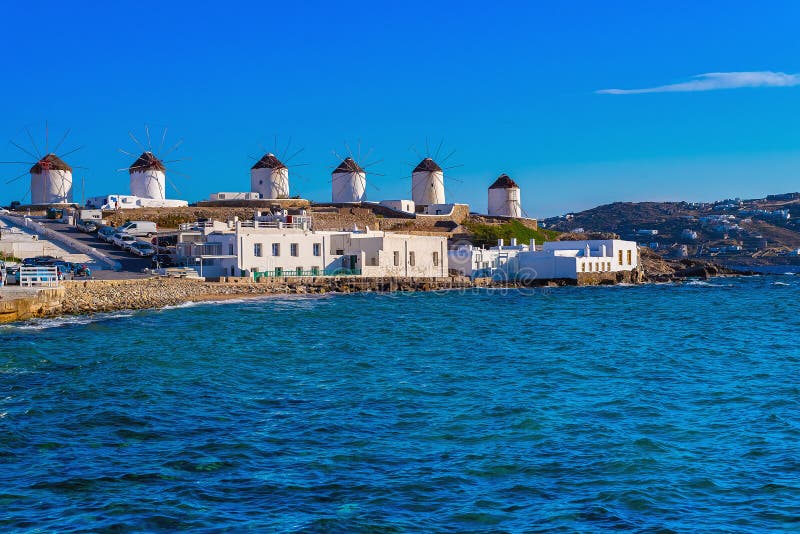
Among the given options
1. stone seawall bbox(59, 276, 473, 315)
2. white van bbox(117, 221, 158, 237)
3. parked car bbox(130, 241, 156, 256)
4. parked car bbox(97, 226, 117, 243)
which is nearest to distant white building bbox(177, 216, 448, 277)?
stone seawall bbox(59, 276, 473, 315)

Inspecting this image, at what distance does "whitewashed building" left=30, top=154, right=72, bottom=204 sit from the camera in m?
75.9

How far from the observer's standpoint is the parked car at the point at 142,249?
169 feet

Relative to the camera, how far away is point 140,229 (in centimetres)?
5903

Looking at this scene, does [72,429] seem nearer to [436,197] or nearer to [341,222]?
[341,222]

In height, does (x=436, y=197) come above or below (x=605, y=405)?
above

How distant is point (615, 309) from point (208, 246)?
22.2 m

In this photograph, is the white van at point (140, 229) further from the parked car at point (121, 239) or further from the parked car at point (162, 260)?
the parked car at point (162, 260)

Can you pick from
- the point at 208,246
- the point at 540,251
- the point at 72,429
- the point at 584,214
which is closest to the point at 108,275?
the point at 208,246

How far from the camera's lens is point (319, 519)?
1050cm

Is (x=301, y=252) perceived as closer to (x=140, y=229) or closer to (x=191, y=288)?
(x=191, y=288)

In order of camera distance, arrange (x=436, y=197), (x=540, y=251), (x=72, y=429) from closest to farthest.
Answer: (x=72, y=429) → (x=540, y=251) → (x=436, y=197)

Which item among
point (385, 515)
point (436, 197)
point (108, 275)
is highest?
point (436, 197)

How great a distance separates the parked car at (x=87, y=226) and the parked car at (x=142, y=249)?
6.98m

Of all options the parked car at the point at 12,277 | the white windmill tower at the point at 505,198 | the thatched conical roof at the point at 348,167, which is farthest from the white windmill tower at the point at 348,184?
the parked car at the point at 12,277
